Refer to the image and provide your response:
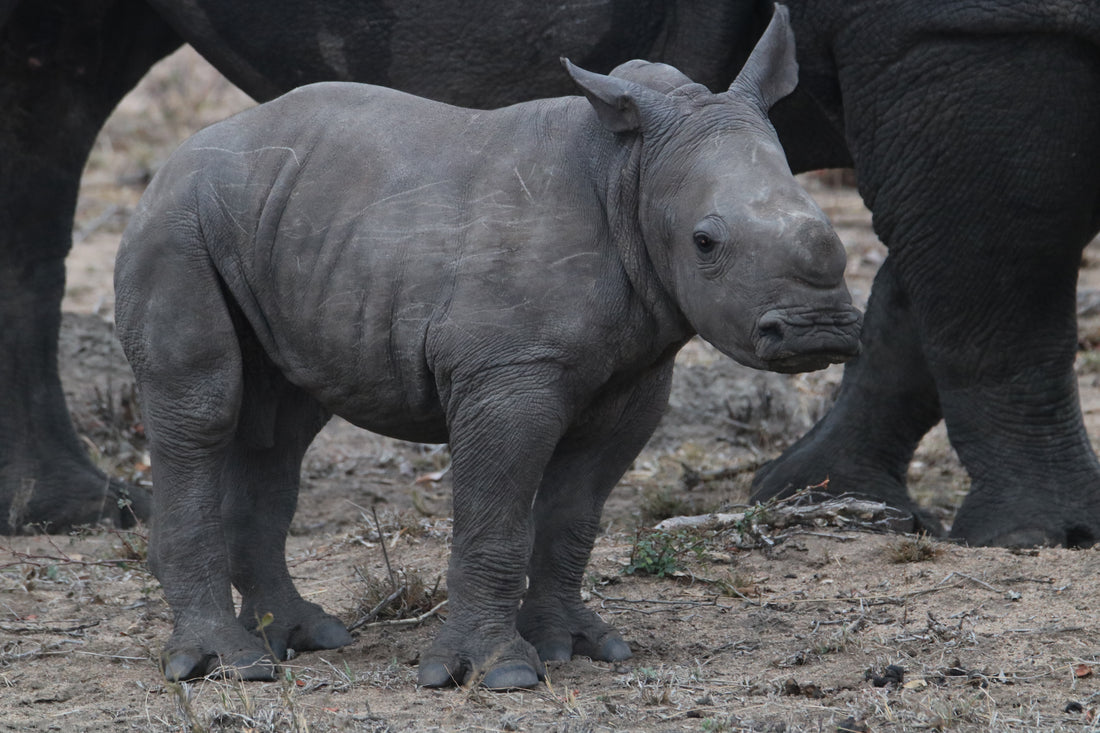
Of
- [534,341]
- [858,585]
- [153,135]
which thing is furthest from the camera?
[153,135]

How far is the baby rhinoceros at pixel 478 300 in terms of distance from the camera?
149 inches

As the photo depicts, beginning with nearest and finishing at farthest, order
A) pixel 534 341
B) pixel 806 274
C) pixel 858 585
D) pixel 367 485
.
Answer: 1. pixel 806 274
2. pixel 534 341
3. pixel 858 585
4. pixel 367 485

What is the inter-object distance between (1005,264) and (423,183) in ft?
7.07

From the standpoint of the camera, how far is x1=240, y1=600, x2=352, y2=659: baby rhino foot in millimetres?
4590

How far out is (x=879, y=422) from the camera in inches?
249

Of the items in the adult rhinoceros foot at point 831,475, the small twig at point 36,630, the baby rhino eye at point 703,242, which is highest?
the baby rhino eye at point 703,242

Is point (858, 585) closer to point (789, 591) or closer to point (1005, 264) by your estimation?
point (789, 591)

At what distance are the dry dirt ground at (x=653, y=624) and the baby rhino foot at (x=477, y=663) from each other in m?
0.05

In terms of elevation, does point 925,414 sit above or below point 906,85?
below

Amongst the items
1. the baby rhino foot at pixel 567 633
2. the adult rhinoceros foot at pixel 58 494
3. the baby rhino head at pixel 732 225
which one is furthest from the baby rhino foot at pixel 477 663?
the adult rhinoceros foot at pixel 58 494

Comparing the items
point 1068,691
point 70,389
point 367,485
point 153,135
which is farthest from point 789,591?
point 153,135

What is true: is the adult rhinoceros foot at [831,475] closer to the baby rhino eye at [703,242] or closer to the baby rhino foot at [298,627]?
the baby rhino foot at [298,627]

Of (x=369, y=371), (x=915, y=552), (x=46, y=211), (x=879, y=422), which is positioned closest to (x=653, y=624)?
(x=915, y=552)

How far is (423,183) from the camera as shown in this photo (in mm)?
4109
